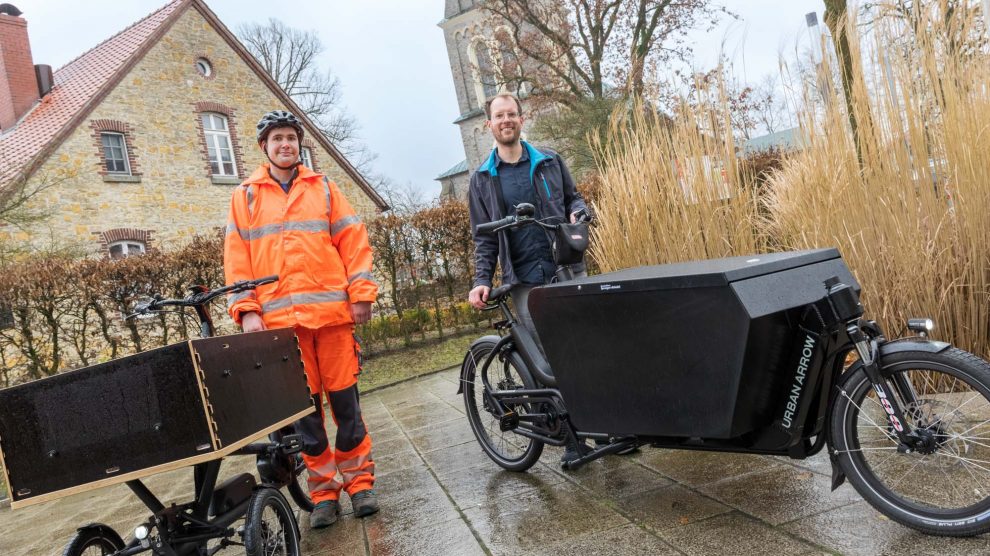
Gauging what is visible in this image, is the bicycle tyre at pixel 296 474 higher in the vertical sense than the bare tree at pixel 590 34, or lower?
lower

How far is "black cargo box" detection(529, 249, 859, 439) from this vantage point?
87.6 inches

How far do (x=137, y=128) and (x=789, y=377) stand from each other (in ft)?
62.1

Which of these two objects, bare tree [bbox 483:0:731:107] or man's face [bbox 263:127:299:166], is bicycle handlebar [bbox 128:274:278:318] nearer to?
man's face [bbox 263:127:299:166]

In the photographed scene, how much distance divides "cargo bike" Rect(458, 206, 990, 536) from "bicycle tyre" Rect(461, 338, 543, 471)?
83 centimetres

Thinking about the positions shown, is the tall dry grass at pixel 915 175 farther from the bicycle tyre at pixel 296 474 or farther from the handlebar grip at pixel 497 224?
the bicycle tyre at pixel 296 474

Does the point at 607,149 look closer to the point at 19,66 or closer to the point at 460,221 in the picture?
the point at 460,221

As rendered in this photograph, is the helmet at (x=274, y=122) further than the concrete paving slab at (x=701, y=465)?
Yes

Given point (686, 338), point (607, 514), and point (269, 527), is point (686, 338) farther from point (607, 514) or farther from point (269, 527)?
point (269, 527)

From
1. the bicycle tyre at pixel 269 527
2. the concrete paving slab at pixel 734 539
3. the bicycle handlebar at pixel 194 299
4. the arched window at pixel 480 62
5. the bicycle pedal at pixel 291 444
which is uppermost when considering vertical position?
the arched window at pixel 480 62

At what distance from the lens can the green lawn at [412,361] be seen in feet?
28.4

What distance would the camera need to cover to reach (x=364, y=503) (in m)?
3.37

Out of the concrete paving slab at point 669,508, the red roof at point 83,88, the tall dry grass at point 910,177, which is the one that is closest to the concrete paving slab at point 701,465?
the concrete paving slab at point 669,508

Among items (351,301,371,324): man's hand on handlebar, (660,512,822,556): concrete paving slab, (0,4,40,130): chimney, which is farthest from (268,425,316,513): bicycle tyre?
(0,4,40,130): chimney

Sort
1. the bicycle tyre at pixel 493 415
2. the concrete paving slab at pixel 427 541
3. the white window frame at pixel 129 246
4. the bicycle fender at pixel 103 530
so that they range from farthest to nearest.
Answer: the white window frame at pixel 129 246, the bicycle tyre at pixel 493 415, the concrete paving slab at pixel 427 541, the bicycle fender at pixel 103 530
